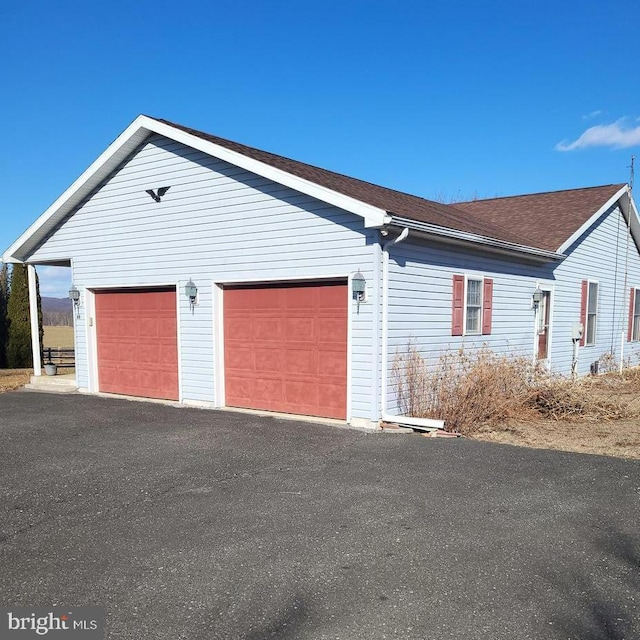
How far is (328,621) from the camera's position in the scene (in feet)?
9.58

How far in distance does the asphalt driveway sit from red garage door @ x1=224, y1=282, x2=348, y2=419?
59.4 inches

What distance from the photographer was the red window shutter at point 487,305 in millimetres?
9961

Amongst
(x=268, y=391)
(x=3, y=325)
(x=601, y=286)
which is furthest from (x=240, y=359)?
(x=3, y=325)

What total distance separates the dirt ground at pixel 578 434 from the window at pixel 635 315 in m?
7.83

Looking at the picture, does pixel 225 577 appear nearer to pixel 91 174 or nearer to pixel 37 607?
pixel 37 607

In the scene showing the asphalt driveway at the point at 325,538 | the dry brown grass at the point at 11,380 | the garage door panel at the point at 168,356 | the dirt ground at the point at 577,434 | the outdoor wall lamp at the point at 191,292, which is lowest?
the dry brown grass at the point at 11,380

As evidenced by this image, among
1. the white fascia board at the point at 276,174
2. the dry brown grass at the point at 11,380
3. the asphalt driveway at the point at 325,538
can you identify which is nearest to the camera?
the asphalt driveway at the point at 325,538

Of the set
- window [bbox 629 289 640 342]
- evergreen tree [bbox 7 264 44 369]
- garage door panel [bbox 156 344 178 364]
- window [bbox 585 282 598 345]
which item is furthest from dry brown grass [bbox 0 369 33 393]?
window [bbox 629 289 640 342]

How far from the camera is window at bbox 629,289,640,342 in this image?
16203 millimetres

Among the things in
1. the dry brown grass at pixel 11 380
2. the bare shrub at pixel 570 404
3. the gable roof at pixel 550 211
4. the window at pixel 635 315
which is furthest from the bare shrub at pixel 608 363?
the dry brown grass at pixel 11 380

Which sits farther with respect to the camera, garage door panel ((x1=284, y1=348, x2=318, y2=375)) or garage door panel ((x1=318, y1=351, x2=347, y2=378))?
garage door panel ((x1=284, y1=348, x2=318, y2=375))

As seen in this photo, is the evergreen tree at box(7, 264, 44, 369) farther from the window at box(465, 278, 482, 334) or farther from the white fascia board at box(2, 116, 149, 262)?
the window at box(465, 278, 482, 334)

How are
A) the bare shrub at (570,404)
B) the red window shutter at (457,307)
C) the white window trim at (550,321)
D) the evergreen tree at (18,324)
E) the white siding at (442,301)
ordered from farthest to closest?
1. the evergreen tree at (18,324)
2. the white window trim at (550,321)
3. the red window shutter at (457,307)
4. the bare shrub at (570,404)
5. the white siding at (442,301)

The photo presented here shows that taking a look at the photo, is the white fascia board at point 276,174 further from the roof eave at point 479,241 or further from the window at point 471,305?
the window at point 471,305
